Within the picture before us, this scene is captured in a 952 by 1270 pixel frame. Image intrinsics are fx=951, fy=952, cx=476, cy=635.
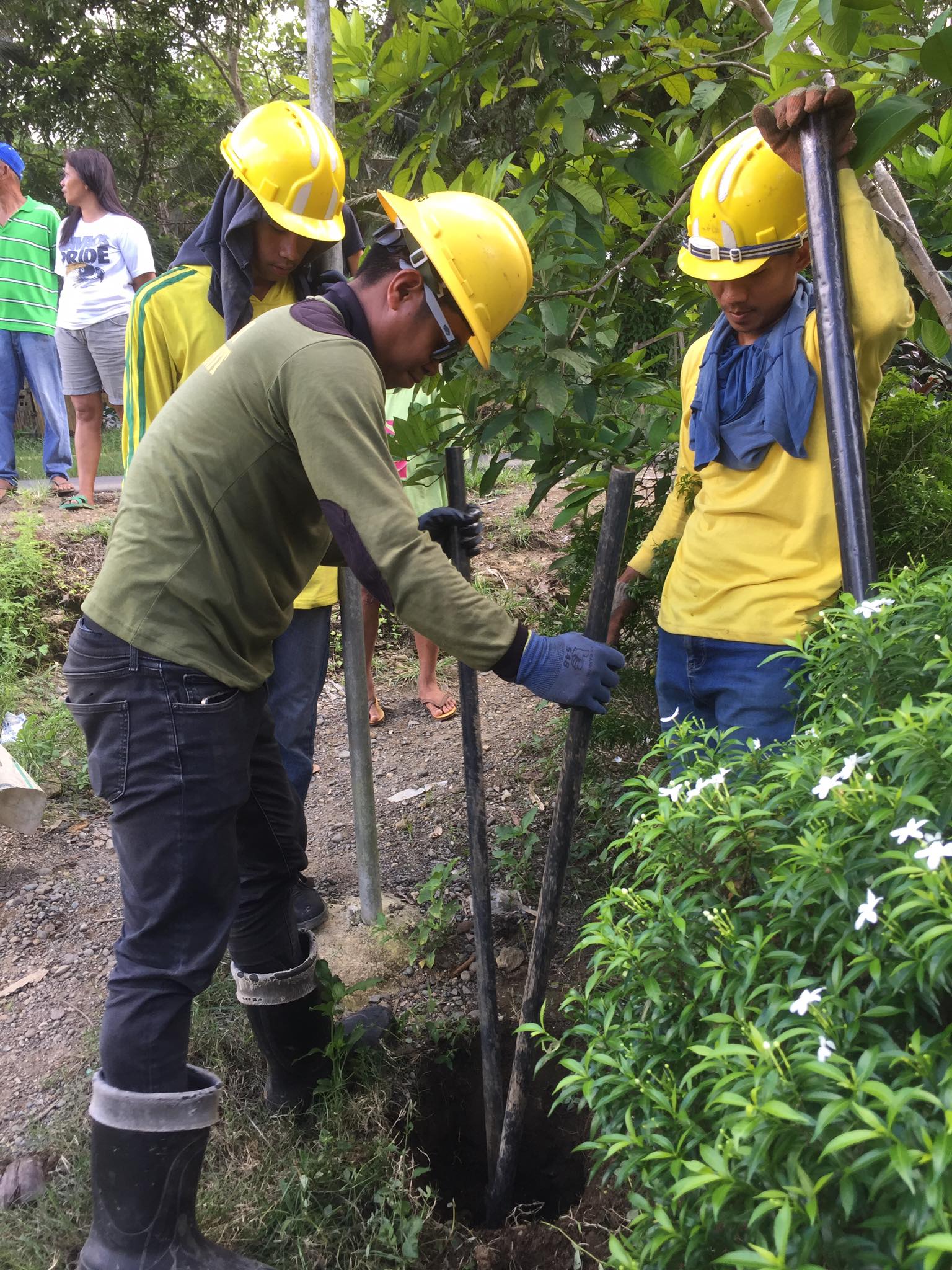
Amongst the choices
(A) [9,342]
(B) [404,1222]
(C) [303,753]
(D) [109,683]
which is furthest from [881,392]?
(A) [9,342]

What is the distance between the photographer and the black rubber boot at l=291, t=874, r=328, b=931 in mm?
3176

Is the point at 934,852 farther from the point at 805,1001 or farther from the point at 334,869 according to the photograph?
the point at 334,869

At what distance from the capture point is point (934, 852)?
87 centimetres

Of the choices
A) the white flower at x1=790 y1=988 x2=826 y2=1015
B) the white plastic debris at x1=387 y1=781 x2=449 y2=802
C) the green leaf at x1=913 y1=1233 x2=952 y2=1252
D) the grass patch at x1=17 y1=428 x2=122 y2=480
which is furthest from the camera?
the grass patch at x1=17 y1=428 x2=122 y2=480

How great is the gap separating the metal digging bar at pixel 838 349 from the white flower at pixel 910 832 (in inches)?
36.8

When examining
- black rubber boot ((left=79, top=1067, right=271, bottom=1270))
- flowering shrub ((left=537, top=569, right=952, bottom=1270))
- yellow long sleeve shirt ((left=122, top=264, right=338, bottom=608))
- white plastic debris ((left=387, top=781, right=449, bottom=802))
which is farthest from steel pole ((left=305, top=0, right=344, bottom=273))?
white plastic debris ((left=387, top=781, right=449, bottom=802))

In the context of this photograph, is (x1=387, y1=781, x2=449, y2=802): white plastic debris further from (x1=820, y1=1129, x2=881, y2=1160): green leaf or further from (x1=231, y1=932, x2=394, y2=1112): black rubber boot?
(x1=820, y1=1129, x2=881, y2=1160): green leaf

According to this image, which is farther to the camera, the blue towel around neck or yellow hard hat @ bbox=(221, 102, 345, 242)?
yellow hard hat @ bbox=(221, 102, 345, 242)

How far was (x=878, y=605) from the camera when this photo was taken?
1.40 meters

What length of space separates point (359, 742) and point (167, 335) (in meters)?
1.33

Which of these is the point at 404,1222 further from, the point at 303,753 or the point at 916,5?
the point at 916,5

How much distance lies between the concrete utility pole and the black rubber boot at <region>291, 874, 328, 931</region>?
138 mm

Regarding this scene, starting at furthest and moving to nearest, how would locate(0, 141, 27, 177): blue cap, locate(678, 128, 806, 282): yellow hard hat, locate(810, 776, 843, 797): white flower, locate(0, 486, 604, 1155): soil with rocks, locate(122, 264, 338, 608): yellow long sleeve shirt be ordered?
locate(0, 141, 27, 177): blue cap
locate(0, 486, 604, 1155): soil with rocks
locate(122, 264, 338, 608): yellow long sleeve shirt
locate(678, 128, 806, 282): yellow hard hat
locate(810, 776, 843, 797): white flower

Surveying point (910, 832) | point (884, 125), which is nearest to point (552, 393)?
point (884, 125)
